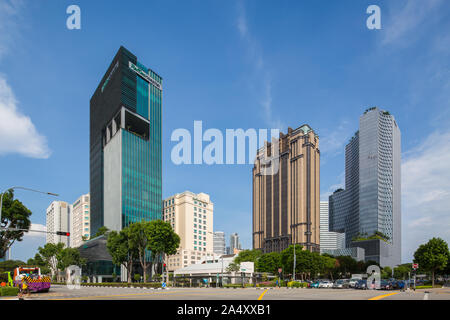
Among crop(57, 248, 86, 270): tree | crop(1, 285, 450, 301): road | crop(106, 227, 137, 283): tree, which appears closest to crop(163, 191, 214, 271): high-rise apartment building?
crop(57, 248, 86, 270): tree

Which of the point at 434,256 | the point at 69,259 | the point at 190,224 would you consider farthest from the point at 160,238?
the point at 190,224

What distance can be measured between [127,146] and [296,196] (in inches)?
3622

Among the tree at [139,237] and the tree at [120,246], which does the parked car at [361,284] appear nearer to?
the tree at [139,237]

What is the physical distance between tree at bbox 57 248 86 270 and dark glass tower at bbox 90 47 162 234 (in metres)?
14.9

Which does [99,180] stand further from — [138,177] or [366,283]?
[366,283]

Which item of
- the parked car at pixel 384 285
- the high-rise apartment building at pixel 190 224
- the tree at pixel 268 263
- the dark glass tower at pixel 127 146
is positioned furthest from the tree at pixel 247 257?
the parked car at pixel 384 285

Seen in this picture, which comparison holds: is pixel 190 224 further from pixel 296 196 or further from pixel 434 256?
pixel 434 256

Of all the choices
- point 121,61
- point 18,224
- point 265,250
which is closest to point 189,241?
point 265,250

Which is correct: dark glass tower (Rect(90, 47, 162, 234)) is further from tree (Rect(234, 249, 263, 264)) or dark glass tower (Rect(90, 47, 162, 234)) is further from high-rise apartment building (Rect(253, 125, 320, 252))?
high-rise apartment building (Rect(253, 125, 320, 252))

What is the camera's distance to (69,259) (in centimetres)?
9806

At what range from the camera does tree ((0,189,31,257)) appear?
46094 mm

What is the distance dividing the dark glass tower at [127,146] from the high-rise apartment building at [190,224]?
42.4 meters

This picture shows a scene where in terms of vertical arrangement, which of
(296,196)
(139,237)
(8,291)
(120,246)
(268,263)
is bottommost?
(268,263)

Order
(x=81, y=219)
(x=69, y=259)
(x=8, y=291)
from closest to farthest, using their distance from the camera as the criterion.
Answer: (x=8, y=291), (x=69, y=259), (x=81, y=219)
